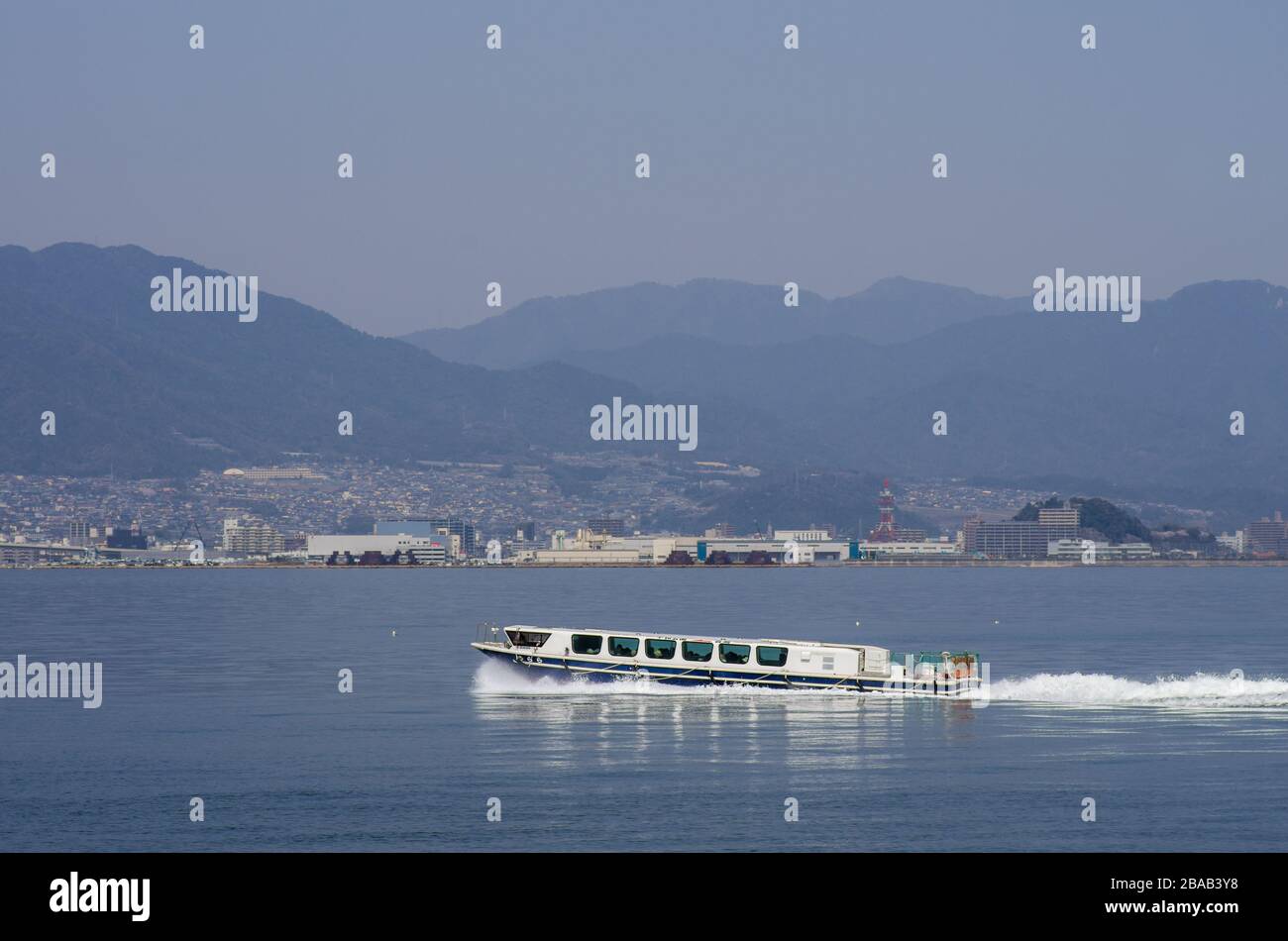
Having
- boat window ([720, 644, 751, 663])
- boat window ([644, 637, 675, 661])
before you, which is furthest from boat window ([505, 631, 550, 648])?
boat window ([720, 644, 751, 663])

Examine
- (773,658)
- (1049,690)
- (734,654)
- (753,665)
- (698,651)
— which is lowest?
(1049,690)

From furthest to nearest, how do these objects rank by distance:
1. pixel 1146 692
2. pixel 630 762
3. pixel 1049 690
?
pixel 1049 690, pixel 1146 692, pixel 630 762

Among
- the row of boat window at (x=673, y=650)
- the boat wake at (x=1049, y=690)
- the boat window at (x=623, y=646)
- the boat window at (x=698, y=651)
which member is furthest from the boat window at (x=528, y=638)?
the boat window at (x=698, y=651)

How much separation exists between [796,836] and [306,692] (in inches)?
1821

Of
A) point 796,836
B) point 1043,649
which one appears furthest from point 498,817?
point 1043,649

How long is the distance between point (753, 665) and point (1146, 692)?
1874 centimetres

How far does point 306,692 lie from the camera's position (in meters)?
A: 91.4

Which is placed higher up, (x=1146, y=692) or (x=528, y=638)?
(x=528, y=638)

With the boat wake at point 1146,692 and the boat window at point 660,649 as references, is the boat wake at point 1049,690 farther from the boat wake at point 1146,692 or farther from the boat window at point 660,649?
the boat window at point 660,649

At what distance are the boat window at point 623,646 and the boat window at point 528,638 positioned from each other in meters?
3.51

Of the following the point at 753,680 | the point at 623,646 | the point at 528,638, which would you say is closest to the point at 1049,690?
the point at 753,680

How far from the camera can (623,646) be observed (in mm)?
87688

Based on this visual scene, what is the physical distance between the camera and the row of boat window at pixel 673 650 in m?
86.1

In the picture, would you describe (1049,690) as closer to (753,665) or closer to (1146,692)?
(1146,692)
